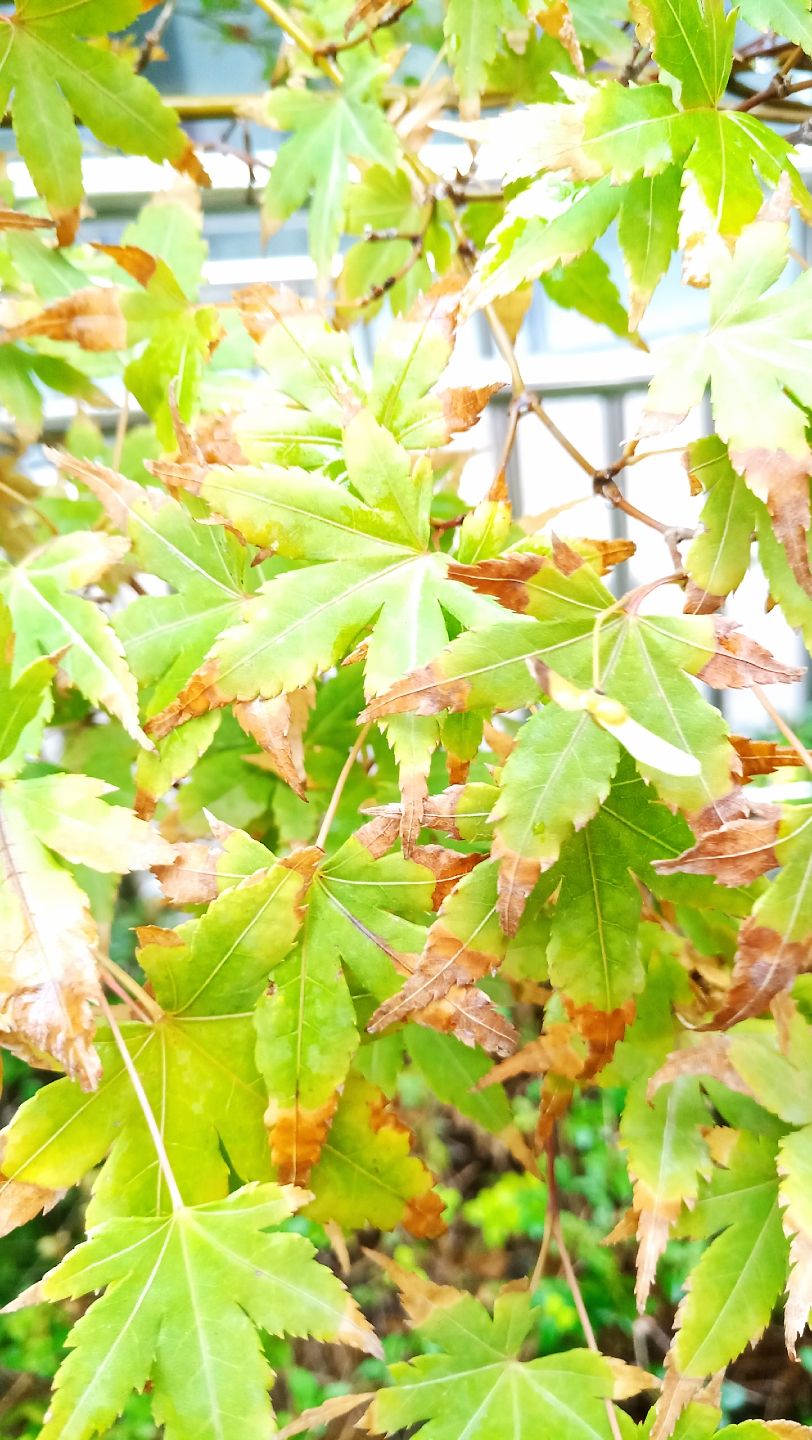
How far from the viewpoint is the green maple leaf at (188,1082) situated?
47cm

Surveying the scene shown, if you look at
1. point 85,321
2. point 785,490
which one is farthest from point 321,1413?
point 85,321

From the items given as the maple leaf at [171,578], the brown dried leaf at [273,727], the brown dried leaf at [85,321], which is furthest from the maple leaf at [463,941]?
the brown dried leaf at [85,321]

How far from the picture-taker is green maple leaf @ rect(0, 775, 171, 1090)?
426 millimetres

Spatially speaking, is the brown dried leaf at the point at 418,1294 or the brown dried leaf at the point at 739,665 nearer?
the brown dried leaf at the point at 739,665

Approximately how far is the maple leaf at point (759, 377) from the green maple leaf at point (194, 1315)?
0.37m

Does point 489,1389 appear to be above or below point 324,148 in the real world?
below

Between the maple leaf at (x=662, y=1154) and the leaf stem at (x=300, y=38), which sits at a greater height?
the leaf stem at (x=300, y=38)

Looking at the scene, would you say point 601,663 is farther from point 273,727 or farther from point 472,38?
point 472,38

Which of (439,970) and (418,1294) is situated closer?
(439,970)

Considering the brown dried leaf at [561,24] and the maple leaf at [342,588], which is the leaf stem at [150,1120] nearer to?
the maple leaf at [342,588]

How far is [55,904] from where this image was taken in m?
0.45

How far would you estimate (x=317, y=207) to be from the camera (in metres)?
0.74

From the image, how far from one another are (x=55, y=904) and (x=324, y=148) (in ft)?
2.02

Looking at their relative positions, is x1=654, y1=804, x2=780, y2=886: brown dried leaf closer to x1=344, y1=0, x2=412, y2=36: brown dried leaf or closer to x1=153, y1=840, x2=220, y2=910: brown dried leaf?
x1=153, y1=840, x2=220, y2=910: brown dried leaf
